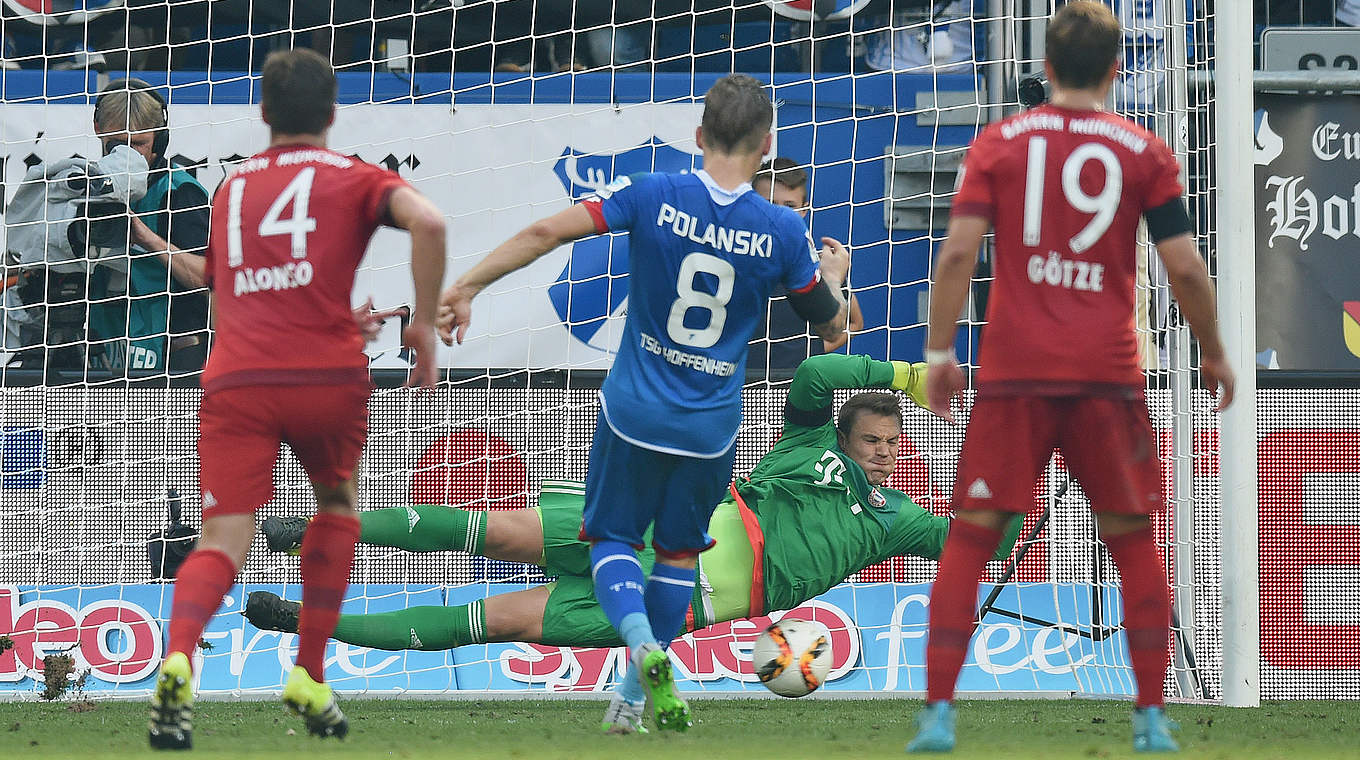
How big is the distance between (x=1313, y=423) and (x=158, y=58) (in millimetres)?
5308

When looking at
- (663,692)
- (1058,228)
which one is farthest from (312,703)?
(1058,228)

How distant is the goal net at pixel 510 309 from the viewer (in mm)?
6223

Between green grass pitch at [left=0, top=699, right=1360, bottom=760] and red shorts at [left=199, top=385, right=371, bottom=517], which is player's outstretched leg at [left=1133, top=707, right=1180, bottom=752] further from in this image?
red shorts at [left=199, top=385, right=371, bottom=517]

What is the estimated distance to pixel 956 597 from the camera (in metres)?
3.50

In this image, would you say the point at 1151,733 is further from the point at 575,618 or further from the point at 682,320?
the point at 575,618

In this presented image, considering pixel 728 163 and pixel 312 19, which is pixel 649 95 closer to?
pixel 312 19

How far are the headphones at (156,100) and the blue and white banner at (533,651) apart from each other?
1.89 metres

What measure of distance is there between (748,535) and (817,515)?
0.80ft

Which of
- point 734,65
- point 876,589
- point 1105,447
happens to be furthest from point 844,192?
point 1105,447

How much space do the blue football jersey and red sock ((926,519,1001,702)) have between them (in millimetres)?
898

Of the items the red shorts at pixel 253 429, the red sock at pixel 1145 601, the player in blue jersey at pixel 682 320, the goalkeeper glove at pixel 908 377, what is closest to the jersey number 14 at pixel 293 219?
the red shorts at pixel 253 429

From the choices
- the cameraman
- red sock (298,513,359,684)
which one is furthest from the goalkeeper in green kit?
the cameraman

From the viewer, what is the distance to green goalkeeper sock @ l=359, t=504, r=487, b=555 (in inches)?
209

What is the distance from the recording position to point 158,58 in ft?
25.1
